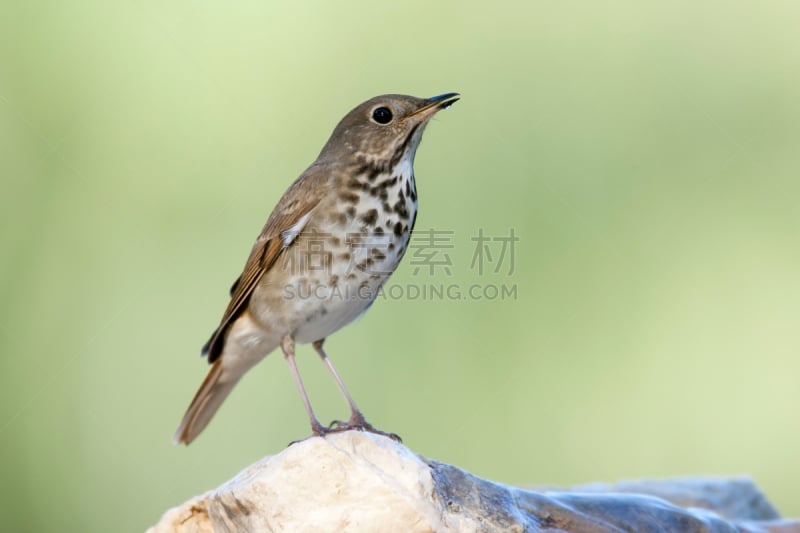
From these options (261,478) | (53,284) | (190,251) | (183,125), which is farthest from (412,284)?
(261,478)

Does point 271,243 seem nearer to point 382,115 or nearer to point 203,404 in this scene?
point 382,115

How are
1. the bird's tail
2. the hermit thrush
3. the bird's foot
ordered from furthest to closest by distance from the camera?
the bird's tail < the hermit thrush < the bird's foot

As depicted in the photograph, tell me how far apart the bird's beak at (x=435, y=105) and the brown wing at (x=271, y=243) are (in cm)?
69

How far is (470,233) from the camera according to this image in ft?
25.9

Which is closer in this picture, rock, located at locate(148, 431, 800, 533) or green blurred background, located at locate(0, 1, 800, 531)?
rock, located at locate(148, 431, 800, 533)

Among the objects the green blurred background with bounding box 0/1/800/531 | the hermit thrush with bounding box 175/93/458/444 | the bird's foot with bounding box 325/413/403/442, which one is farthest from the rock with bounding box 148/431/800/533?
the green blurred background with bounding box 0/1/800/531

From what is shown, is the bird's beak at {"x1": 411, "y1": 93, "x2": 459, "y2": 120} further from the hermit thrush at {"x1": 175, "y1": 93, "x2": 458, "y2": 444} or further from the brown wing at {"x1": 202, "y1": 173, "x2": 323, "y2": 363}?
the brown wing at {"x1": 202, "y1": 173, "x2": 323, "y2": 363}

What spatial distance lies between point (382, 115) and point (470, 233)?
232cm

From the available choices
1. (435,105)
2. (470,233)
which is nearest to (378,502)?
(435,105)

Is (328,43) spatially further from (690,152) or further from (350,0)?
(690,152)

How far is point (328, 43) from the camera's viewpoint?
27.1 feet

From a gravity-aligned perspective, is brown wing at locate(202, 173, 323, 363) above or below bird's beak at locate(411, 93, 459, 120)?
below

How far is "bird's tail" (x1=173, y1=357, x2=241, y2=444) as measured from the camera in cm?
639

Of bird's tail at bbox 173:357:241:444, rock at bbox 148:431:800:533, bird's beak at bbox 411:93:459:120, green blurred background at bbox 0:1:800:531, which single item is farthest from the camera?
green blurred background at bbox 0:1:800:531
